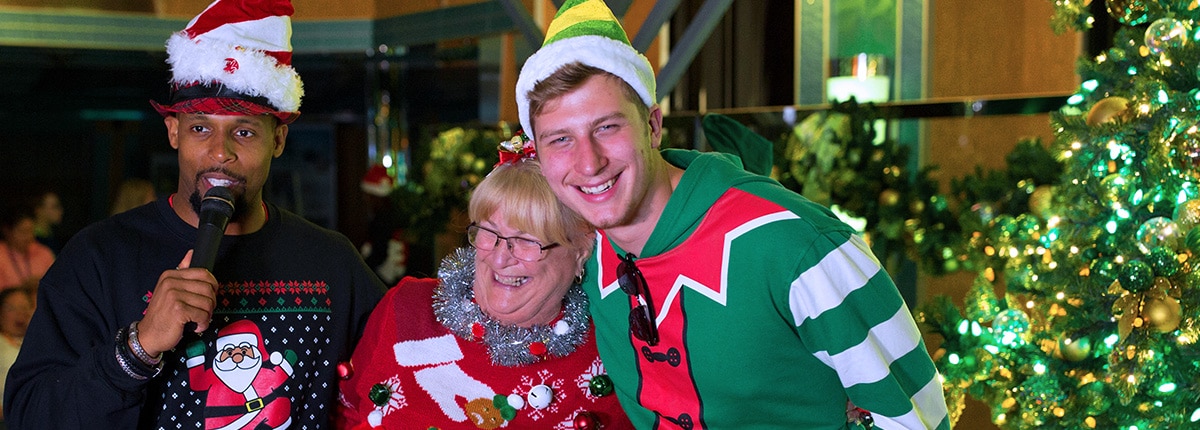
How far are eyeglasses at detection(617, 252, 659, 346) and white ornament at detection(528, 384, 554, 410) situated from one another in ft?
1.11

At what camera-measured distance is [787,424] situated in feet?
6.27

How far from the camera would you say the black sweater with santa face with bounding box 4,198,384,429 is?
6.40ft

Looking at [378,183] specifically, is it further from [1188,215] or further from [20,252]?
[1188,215]

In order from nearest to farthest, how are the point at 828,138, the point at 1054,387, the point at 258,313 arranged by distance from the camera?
the point at 258,313 < the point at 1054,387 < the point at 828,138

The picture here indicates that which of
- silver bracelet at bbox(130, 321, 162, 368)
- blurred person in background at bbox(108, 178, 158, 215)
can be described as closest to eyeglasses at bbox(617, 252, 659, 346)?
silver bracelet at bbox(130, 321, 162, 368)

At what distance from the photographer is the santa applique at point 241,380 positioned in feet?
6.84

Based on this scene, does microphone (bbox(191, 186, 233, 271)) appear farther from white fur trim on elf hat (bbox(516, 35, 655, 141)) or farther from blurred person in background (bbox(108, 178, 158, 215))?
blurred person in background (bbox(108, 178, 158, 215))

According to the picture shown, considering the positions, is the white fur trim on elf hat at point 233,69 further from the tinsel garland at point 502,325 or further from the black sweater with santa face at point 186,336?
the tinsel garland at point 502,325

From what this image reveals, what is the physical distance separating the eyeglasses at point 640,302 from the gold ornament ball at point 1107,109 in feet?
4.66

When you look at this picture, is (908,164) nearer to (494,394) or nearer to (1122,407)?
(1122,407)

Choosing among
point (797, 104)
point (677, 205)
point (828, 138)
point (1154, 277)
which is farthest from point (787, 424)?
point (797, 104)

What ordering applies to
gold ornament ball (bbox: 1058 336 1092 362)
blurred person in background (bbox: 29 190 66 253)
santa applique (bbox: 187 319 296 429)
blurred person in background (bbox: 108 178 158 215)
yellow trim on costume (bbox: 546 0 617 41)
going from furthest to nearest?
blurred person in background (bbox: 29 190 66 253) < blurred person in background (bbox: 108 178 158 215) < gold ornament ball (bbox: 1058 336 1092 362) < santa applique (bbox: 187 319 296 429) < yellow trim on costume (bbox: 546 0 617 41)

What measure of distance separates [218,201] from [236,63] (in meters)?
0.34

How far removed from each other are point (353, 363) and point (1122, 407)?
6.30 ft
